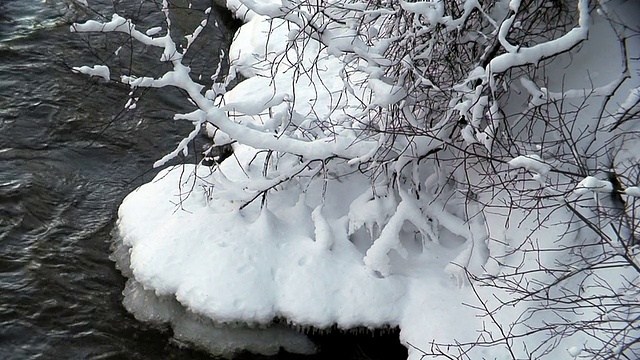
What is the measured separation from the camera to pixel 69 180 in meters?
7.13

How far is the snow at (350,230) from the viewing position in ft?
17.6

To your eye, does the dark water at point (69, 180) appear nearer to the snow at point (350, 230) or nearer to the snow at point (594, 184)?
the snow at point (350, 230)

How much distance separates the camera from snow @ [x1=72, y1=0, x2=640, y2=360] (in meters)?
5.36

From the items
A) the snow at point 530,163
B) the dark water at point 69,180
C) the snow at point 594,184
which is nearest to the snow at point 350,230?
the dark water at point 69,180

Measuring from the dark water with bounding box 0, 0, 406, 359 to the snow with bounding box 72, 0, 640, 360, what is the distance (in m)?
0.23

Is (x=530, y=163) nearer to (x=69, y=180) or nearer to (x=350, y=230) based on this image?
(x=350, y=230)

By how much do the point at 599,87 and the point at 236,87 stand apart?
163 inches

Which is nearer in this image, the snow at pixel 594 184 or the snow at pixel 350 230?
the snow at pixel 594 184

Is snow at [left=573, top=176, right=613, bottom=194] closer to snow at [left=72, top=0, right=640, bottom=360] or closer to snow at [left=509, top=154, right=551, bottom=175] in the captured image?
snow at [left=509, top=154, right=551, bottom=175]

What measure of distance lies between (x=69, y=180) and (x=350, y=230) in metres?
2.70

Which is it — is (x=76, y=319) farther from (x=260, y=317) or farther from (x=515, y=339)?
(x=515, y=339)

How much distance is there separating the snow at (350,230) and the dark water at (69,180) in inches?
9.0

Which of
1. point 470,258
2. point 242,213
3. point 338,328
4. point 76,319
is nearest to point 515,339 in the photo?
point 470,258

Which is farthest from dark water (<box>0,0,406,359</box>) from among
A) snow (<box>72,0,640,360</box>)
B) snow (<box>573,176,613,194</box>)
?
snow (<box>573,176,613,194</box>)
